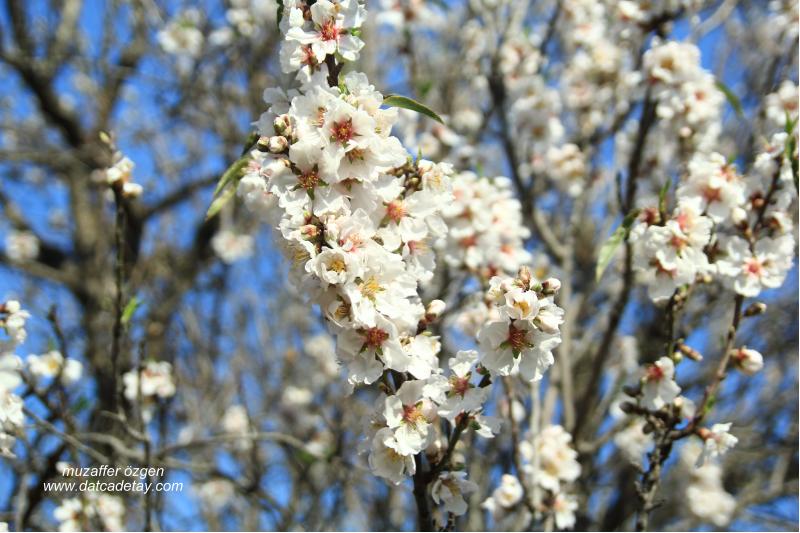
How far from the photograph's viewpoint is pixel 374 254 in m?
1.56

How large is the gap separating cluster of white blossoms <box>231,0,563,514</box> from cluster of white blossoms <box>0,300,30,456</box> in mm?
853

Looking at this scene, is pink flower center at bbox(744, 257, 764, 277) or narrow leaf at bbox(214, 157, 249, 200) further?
pink flower center at bbox(744, 257, 764, 277)

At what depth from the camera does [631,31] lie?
3502 millimetres

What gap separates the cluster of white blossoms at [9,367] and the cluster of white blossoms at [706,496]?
401 centimetres

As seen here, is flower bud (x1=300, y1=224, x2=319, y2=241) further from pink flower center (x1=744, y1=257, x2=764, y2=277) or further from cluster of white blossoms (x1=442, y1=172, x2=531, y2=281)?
pink flower center (x1=744, y1=257, x2=764, y2=277)

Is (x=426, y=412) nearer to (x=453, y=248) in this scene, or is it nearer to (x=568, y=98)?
(x=453, y=248)

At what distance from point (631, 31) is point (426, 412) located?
259cm

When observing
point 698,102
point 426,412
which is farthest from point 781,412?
point 426,412

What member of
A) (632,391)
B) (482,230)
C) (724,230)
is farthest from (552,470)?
(724,230)

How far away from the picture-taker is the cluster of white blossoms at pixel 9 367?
1.97m

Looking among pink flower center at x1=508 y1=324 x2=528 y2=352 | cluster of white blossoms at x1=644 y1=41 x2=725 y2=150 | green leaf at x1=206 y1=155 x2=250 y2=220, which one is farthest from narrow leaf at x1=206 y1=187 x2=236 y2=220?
cluster of white blossoms at x1=644 y1=41 x2=725 y2=150

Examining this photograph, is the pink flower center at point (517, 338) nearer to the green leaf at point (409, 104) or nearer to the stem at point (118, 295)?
the green leaf at point (409, 104)

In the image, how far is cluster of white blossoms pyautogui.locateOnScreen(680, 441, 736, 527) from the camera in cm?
473

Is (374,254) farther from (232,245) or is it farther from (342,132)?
(232,245)
